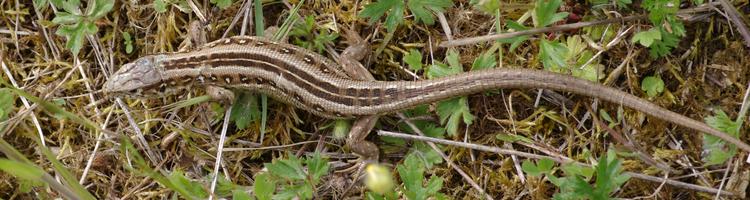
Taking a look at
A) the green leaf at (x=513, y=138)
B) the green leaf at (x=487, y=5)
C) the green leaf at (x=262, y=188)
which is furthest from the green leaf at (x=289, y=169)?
the green leaf at (x=487, y=5)

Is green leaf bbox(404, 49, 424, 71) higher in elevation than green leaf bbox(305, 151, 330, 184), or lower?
higher

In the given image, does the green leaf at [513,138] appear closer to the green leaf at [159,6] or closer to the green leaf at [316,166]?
the green leaf at [316,166]

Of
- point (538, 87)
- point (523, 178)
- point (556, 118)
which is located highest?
point (538, 87)

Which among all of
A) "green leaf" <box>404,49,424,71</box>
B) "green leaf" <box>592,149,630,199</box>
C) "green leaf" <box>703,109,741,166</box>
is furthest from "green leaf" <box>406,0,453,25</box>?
"green leaf" <box>703,109,741,166</box>

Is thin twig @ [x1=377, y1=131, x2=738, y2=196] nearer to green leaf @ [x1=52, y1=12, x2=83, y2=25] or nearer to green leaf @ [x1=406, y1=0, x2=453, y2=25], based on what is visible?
green leaf @ [x1=406, y1=0, x2=453, y2=25]

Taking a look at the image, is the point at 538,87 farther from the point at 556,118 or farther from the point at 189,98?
the point at 189,98

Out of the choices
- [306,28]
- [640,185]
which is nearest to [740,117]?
[640,185]

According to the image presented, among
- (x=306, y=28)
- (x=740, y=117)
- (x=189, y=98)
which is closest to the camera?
(x=740, y=117)
